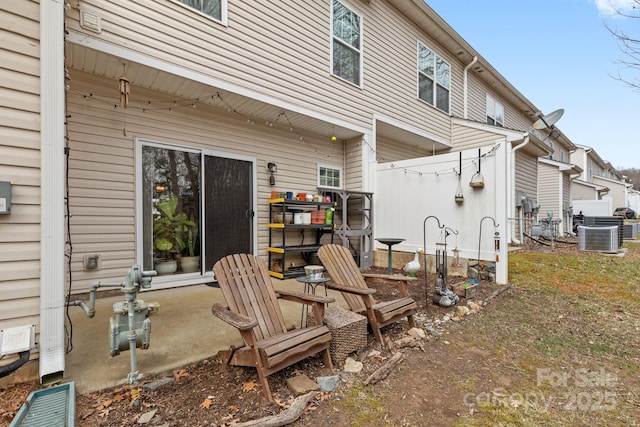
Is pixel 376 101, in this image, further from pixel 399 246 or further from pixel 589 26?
pixel 589 26

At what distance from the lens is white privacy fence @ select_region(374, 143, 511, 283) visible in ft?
16.7

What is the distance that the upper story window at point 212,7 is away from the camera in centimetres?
421

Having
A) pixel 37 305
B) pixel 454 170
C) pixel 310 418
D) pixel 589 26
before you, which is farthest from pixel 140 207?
pixel 589 26

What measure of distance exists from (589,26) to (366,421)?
709 centimetres

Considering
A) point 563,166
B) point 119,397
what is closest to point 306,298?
point 119,397

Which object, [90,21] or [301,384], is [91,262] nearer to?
[90,21]

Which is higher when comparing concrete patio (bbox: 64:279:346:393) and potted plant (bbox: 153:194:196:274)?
potted plant (bbox: 153:194:196:274)

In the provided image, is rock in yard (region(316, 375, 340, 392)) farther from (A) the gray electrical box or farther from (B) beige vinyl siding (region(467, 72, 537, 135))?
(B) beige vinyl siding (region(467, 72, 537, 135))

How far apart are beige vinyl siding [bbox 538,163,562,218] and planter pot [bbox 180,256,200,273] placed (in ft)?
48.1

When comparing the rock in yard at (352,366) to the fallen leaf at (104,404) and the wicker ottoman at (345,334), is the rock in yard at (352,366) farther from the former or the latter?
the fallen leaf at (104,404)

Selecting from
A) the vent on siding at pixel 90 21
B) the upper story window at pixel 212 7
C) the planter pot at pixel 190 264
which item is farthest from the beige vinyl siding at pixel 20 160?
the planter pot at pixel 190 264

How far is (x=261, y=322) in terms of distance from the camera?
2.42m

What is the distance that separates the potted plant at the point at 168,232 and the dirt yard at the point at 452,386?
8.71ft

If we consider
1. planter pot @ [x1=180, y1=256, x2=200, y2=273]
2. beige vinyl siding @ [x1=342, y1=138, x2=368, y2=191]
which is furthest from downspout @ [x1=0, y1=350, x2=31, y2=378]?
beige vinyl siding @ [x1=342, y1=138, x2=368, y2=191]
